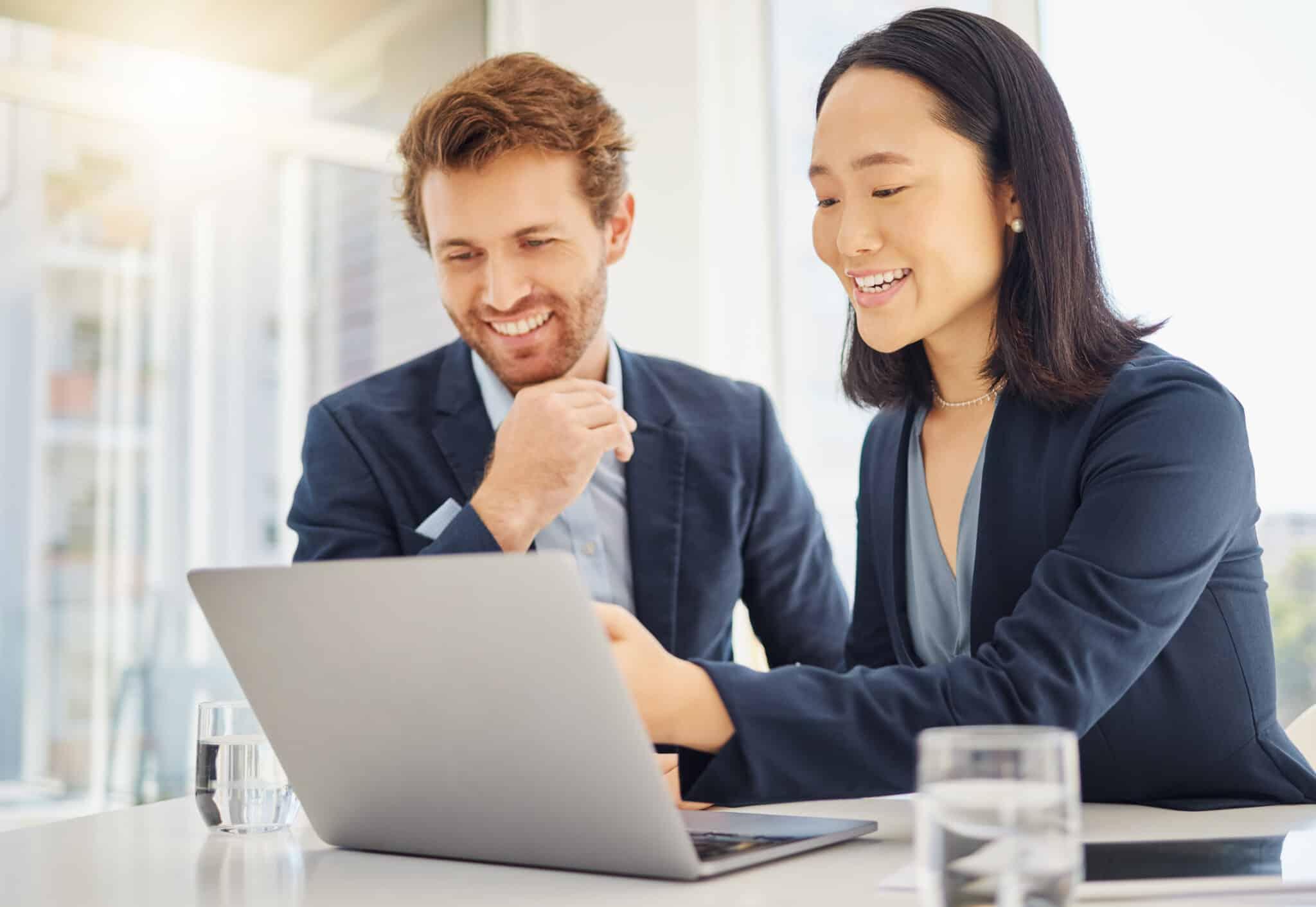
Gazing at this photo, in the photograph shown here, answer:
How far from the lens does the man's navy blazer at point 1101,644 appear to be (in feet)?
3.45

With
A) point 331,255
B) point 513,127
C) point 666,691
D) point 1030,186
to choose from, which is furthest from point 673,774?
point 331,255

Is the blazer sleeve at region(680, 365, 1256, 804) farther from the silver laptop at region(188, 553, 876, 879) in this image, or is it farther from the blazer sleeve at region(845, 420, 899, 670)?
the blazer sleeve at region(845, 420, 899, 670)

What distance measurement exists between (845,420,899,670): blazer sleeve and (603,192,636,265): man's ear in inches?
28.5

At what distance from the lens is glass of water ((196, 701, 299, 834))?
1.11 m

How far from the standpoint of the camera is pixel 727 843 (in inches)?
37.3

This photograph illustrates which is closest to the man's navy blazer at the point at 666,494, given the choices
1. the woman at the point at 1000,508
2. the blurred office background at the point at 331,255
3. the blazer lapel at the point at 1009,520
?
the woman at the point at 1000,508

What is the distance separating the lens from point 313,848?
106 centimetres

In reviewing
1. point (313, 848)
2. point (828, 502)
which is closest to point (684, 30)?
point (828, 502)

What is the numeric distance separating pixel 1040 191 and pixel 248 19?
3360 millimetres

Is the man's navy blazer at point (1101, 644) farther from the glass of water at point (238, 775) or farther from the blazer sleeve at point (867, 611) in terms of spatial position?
the glass of water at point (238, 775)

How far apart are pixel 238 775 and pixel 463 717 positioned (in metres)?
0.33

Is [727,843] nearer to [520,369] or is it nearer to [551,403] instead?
[551,403]

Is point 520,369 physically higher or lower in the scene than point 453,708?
higher

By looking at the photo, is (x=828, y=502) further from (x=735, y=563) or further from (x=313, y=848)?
(x=313, y=848)
